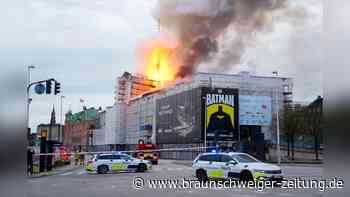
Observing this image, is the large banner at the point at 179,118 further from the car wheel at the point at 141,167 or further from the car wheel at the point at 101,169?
the car wheel at the point at 101,169

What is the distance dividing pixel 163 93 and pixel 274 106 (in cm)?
365

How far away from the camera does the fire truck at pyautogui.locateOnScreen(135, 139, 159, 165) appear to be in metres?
11.1

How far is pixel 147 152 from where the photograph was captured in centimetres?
1162

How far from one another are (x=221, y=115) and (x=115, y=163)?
380 centimetres

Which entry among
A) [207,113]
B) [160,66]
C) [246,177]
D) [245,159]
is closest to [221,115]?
[207,113]

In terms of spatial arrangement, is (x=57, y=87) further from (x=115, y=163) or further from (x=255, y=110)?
(x=255, y=110)

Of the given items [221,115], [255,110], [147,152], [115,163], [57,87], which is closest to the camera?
[57,87]

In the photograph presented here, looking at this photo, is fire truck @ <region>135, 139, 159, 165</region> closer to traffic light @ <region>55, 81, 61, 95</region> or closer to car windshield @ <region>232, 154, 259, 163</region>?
car windshield @ <region>232, 154, 259, 163</region>

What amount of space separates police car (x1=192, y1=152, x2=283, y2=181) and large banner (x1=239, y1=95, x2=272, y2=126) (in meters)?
0.83

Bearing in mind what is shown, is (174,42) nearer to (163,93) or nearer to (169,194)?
(163,93)

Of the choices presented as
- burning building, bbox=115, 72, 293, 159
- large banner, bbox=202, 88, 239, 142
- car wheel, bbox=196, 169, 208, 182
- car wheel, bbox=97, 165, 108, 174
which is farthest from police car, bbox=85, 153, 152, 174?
large banner, bbox=202, 88, 239, 142

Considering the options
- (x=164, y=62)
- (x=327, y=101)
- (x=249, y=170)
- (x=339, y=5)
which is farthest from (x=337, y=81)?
(x=164, y=62)

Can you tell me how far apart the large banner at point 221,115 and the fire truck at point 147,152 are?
5.06 feet

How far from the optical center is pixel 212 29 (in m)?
11.5
